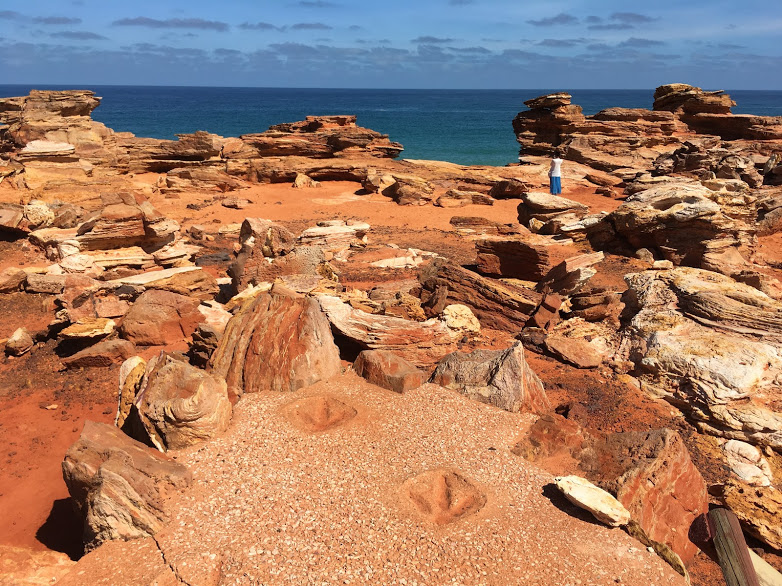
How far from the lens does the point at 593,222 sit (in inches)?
641

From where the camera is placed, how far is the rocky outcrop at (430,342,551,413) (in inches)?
288

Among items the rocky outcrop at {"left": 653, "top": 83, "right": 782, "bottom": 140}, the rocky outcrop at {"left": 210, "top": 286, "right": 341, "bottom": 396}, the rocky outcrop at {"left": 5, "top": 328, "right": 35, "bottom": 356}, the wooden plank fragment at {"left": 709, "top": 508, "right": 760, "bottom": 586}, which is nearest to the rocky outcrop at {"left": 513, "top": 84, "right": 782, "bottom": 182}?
the rocky outcrop at {"left": 653, "top": 83, "right": 782, "bottom": 140}

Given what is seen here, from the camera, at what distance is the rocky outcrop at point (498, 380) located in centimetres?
730

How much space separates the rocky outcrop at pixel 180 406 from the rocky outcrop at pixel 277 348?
779 millimetres

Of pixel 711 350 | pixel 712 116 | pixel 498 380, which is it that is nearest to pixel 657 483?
pixel 498 380

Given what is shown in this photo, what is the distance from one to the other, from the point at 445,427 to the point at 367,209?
1571 centimetres

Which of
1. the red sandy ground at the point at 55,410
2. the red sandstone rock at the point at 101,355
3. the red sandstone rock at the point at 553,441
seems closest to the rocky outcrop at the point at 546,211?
the red sandy ground at the point at 55,410

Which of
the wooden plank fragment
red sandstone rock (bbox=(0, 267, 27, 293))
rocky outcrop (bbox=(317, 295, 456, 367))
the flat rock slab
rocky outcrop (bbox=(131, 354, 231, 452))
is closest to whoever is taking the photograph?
the flat rock slab

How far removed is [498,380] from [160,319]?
19.1ft

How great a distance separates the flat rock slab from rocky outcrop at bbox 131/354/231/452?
0.18 m

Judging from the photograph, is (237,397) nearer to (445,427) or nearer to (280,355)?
(280,355)

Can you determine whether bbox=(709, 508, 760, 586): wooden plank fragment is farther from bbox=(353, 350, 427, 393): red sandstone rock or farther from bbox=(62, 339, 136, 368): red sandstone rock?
bbox=(62, 339, 136, 368): red sandstone rock

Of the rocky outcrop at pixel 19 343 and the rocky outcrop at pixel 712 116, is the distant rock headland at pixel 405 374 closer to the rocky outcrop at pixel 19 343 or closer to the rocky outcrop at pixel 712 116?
the rocky outcrop at pixel 19 343

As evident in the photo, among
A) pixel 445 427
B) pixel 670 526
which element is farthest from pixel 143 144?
pixel 670 526
